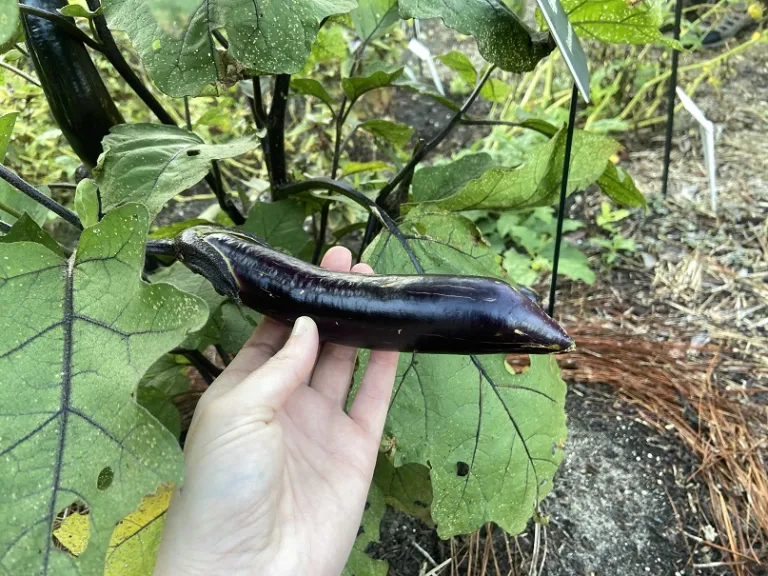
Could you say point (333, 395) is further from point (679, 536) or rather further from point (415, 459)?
point (679, 536)

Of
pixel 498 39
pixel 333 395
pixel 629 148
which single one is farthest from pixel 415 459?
pixel 629 148

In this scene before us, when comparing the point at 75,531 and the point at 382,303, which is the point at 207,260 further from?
the point at 75,531

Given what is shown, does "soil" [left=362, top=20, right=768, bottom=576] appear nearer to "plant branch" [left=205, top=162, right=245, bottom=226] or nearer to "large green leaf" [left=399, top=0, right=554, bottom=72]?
"plant branch" [left=205, top=162, right=245, bottom=226]

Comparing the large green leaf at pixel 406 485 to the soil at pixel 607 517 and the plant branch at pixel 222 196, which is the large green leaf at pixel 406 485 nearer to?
the soil at pixel 607 517

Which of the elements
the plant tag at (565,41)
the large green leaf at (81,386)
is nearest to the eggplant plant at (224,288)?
the large green leaf at (81,386)

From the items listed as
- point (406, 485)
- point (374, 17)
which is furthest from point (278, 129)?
point (406, 485)

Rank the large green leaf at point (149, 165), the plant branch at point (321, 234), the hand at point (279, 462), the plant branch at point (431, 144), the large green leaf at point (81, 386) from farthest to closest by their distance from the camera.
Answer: the plant branch at point (321, 234)
the plant branch at point (431, 144)
the large green leaf at point (149, 165)
the hand at point (279, 462)
the large green leaf at point (81, 386)
